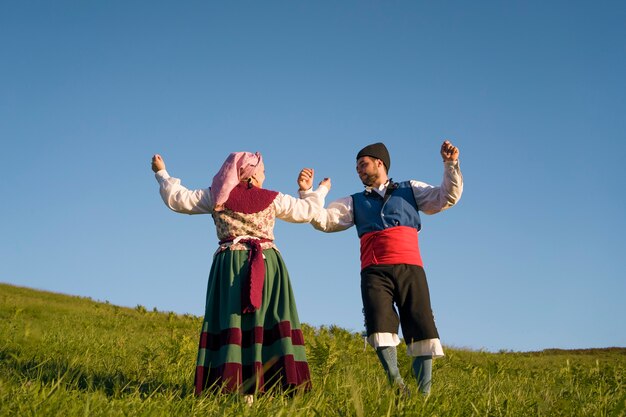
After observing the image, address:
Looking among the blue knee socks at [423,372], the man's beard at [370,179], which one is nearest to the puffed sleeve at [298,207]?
the man's beard at [370,179]

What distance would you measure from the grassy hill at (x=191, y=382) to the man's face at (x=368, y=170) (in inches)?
62.2

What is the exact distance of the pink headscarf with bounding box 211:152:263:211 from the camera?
187 inches

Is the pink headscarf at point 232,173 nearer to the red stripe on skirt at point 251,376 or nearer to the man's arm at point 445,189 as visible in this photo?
the red stripe on skirt at point 251,376

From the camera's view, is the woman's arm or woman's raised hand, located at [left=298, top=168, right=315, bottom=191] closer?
the woman's arm

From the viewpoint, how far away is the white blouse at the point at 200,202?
4883 millimetres

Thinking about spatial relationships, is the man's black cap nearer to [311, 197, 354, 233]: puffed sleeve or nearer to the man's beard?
the man's beard

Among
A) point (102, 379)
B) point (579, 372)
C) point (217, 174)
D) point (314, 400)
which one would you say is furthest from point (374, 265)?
point (579, 372)

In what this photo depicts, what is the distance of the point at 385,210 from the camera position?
5.24 meters

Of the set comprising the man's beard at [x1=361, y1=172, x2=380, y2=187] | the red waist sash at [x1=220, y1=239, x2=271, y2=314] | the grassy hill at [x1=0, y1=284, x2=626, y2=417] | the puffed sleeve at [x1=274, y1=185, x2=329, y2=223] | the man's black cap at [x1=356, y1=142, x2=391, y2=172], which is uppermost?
the man's black cap at [x1=356, y1=142, x2=391, y2=172]

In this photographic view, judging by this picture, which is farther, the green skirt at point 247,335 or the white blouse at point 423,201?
the white blouse at point 423,201

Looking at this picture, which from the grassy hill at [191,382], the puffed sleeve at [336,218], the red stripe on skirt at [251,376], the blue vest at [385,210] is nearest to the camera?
the grassy hill at [191,382]

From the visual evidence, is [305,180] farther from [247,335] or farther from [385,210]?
[247,335]

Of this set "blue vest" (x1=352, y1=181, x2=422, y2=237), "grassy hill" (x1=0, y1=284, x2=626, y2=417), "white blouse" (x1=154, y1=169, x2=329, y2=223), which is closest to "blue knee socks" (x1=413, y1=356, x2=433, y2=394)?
"grassy hill" (x1=0, y1=284, x2=626, y2=417)

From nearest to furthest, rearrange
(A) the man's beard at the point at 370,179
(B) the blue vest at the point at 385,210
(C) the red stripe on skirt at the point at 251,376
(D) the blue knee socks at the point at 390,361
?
(C) the red stripe on skirt at the point at 251,376
(D) the blue knee socks at the point at 390,361
(B) the blue vest at the point at 385,210
(A) the man's beard at the point at 370,179
